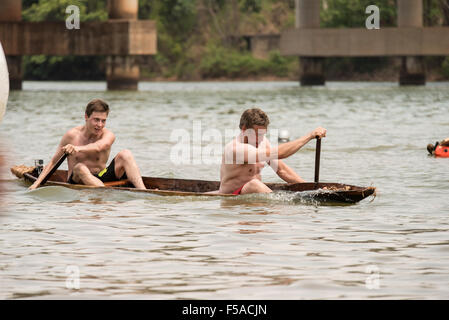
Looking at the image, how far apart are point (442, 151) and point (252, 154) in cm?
940

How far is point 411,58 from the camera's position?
72.6 m

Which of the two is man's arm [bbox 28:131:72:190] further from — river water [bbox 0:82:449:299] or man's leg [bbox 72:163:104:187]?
man's leg [bbox 72:163:104:187]

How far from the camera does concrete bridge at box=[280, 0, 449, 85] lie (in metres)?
69.5

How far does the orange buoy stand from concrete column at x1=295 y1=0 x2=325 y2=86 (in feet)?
159

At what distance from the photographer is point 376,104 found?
47.0 m

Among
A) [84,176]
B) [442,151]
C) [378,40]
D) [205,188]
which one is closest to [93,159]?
[84,176]

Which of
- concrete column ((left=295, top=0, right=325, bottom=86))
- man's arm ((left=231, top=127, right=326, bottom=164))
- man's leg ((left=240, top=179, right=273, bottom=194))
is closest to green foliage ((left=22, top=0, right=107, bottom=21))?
concrete column ((left=295, top=0, right=325, bottom=86))

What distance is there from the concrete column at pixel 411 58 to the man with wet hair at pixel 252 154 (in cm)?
5660

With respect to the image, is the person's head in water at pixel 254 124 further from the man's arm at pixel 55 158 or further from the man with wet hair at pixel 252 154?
the man's arm at pixel 55 158

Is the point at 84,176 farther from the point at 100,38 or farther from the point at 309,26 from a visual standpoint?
the point at 309,26

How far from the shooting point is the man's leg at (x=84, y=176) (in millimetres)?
14812

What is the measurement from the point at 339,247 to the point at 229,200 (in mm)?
3413

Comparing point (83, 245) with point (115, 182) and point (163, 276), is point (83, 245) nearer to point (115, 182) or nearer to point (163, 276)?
point (163, 276)

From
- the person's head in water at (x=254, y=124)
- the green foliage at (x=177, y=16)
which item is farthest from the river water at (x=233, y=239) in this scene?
Answer: the green foliage at (x=177, y=16)
